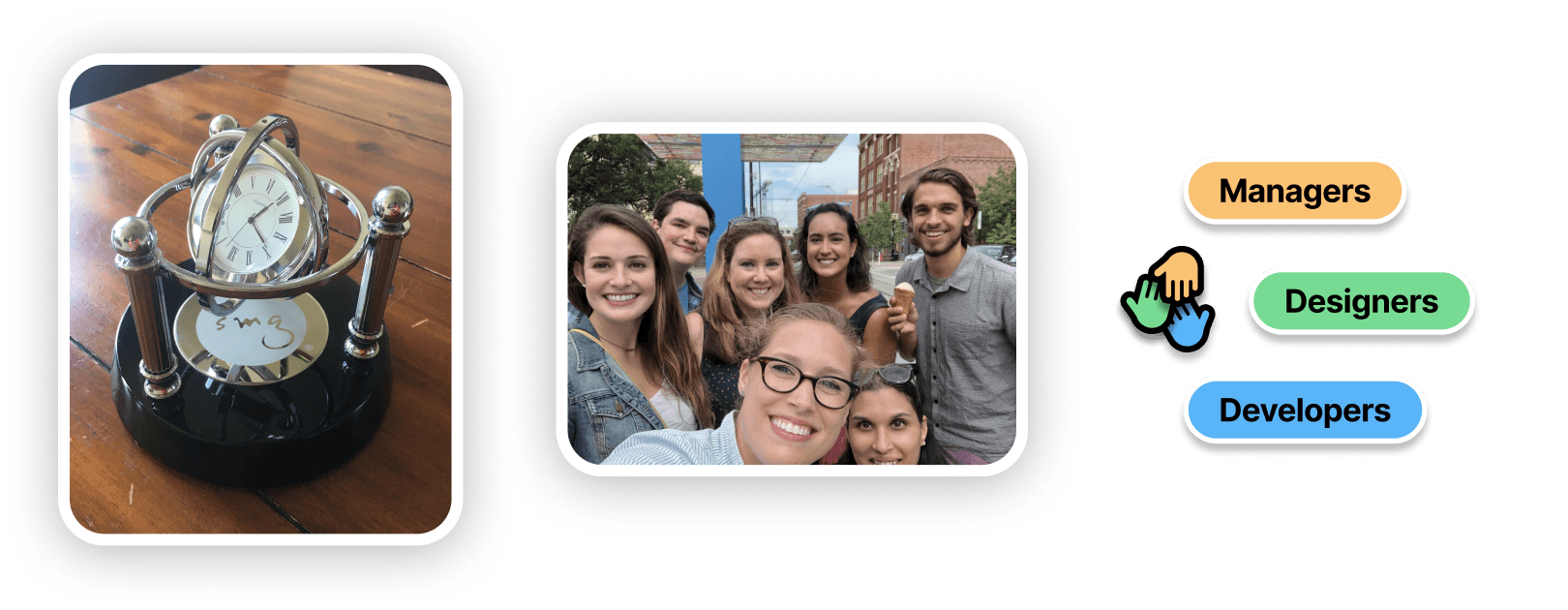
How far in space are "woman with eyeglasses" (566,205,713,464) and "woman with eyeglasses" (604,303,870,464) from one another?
0.04 m

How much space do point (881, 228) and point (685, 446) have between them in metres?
0.55

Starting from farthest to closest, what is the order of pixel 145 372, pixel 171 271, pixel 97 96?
1. pixel 97 96
2. pixel 145 372
3. pixel 171 271

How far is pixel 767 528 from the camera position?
68.8 inches

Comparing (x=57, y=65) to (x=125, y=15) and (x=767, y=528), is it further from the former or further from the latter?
(x=767, y=528)

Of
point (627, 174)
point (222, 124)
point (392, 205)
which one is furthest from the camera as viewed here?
point (627, 174)

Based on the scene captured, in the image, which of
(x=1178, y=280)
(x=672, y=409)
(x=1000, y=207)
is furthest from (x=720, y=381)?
(x=1178, y=280)

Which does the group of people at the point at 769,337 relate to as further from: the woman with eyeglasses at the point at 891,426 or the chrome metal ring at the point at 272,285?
the chrome metal ring at the point at 272,285

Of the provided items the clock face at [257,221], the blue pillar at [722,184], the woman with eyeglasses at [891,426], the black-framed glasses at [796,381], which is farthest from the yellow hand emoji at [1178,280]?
the clock face at [257,221]

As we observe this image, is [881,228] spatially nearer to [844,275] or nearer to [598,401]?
[844,275]

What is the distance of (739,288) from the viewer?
1702mm

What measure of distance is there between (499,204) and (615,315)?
30 cm

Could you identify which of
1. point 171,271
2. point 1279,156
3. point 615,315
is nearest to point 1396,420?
point 1279,156

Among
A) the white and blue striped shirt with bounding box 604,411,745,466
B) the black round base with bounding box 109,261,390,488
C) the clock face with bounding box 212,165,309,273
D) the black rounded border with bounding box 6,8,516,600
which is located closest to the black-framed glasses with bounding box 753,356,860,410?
the white and blue striped shirt with bounding box 604,411,745,466

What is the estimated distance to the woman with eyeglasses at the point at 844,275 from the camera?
1708mm
